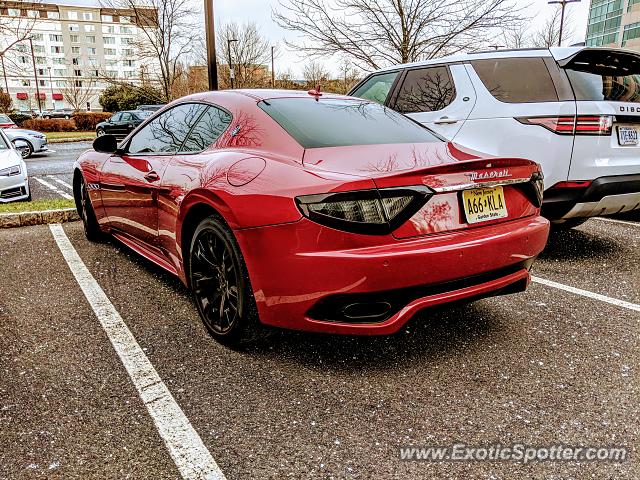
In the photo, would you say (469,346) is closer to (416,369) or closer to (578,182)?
(416,369)

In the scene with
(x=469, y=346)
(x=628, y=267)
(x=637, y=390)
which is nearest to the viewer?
(x=637, y=390)

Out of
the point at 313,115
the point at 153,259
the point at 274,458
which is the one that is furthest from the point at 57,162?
the point at 274,458

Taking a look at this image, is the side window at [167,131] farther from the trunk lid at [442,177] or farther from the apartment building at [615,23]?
the apartment building at [615,23]

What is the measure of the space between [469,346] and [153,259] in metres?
2.17

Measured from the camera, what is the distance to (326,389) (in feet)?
7.59

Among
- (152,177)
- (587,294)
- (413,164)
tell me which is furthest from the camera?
(587,294)

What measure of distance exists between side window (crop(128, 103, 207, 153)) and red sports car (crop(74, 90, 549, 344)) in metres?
0.13

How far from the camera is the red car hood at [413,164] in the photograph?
220cm

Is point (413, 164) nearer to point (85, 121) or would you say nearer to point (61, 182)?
point (61, 182)

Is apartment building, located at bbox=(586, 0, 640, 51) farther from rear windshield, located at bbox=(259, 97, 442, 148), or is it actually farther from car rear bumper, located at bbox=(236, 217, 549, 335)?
car rear bumper, located at bbox=(236, 217, 549, 335)

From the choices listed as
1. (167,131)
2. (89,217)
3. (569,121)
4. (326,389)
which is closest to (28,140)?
(89,217)

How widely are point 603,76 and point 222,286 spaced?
336 centimetres

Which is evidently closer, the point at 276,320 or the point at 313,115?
the point at 276,320

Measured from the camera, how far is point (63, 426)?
2.03 metres
